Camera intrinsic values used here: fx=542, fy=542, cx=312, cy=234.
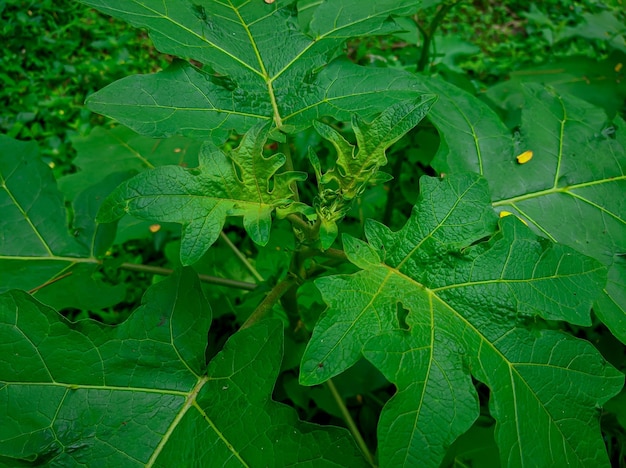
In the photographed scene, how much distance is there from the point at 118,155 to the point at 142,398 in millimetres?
1179

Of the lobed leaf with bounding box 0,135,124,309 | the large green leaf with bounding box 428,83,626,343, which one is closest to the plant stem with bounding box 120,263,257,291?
the lobed leaf with bounding box 0,135,124,309

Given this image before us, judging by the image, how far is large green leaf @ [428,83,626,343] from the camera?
1.53m

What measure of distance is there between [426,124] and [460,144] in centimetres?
68

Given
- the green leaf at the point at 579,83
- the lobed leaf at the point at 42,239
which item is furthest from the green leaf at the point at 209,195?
the green leaf at the point at 579,83

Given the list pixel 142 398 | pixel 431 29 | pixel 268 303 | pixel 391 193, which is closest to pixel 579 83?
pixel 431 29

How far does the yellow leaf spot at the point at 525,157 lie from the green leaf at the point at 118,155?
111 cm

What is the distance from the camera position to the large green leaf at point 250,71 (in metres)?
1.33

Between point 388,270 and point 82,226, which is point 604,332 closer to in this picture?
point 388,270

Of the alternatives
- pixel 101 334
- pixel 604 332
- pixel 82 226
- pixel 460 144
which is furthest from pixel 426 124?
pixel 101 334

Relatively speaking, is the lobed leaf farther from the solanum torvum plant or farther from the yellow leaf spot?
the yellow leaf spot

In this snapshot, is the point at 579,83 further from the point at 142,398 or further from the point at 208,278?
the point at 142,398

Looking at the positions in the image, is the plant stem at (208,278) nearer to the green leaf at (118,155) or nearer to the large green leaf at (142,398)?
the large green leaf at (142,398)

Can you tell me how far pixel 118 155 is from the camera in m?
2.10

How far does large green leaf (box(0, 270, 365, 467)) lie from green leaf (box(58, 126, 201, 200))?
92 cm
